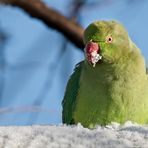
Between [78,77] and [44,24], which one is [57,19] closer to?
[44,24]

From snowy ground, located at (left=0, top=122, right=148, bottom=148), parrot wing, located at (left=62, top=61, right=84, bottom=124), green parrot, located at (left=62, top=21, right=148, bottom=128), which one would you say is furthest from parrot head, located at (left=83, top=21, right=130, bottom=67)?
snowy ground, located at (left=0, top=122, right=148, bottom=148)

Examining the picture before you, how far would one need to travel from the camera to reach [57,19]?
4691 millimetres

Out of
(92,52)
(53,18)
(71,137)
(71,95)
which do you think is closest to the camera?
(71,137)

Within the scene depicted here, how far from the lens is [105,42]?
3189 mm

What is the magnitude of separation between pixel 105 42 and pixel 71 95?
50 centimetres

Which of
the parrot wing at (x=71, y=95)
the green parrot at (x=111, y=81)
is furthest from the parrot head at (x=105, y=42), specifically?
the parrot wing at (x=71, y=95)

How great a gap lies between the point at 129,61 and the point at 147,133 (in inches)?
62.8

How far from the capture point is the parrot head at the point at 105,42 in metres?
3.13

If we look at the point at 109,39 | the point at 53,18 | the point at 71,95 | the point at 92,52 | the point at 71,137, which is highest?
the point at 53,18

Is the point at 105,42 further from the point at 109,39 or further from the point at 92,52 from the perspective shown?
the point at 92,52

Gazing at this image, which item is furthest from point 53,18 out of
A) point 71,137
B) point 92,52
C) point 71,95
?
point 71,137

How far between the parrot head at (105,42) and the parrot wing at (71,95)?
0.33 meters

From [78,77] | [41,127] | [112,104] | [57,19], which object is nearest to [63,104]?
[78,77]

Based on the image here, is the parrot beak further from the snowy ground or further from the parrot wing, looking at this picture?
the snowy ground
